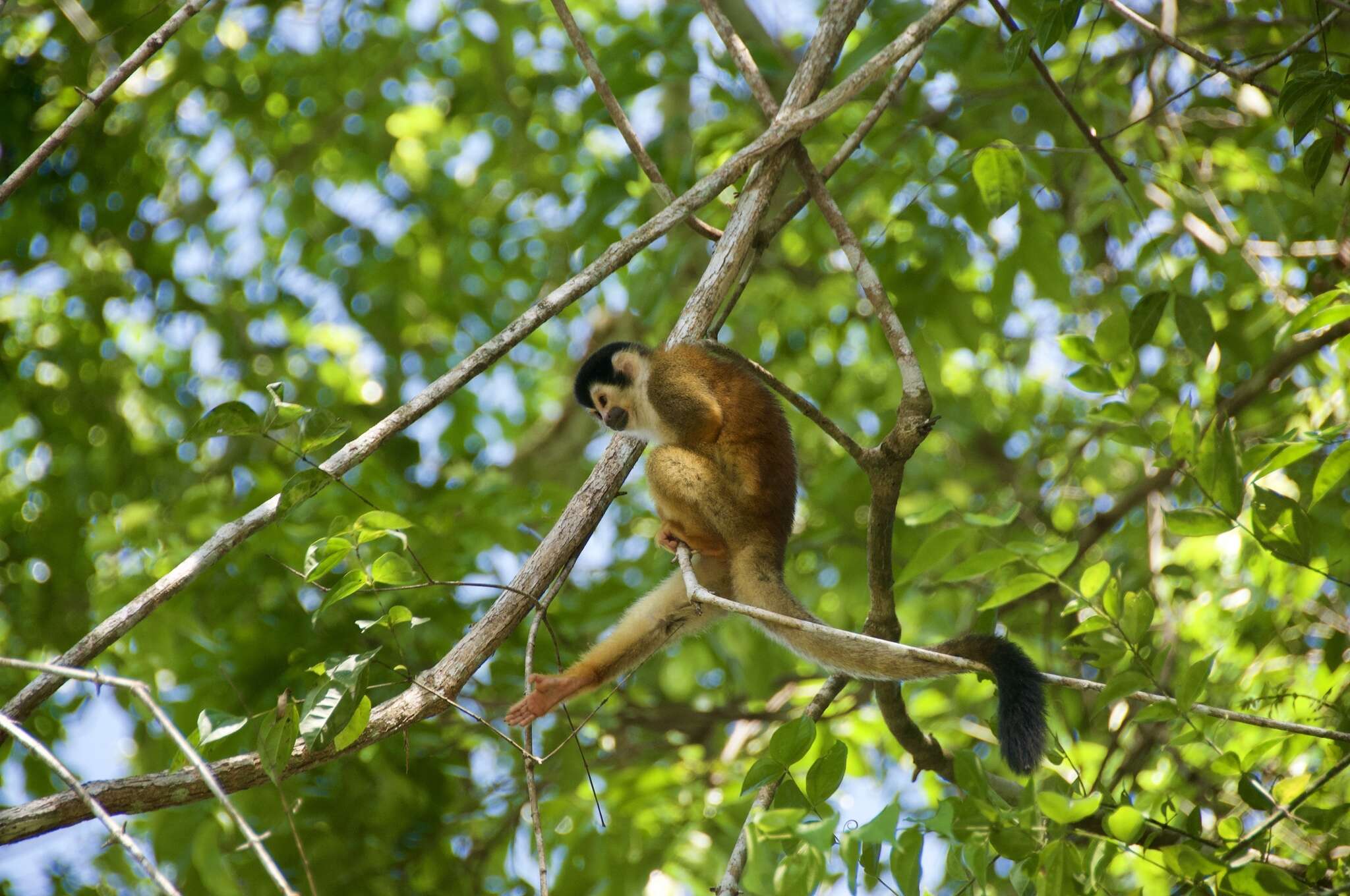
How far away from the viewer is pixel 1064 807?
1.83 meters

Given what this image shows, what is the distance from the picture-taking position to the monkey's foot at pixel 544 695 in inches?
128

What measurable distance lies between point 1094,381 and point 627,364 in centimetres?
192

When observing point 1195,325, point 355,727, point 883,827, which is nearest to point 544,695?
point 355,727

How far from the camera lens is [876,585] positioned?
9.65 ft

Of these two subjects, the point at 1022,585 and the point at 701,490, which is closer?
the point at 1022,585

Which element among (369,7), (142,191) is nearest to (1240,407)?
(369,7)

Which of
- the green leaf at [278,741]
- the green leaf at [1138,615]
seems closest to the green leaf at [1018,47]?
the green leaf at [1138,615]

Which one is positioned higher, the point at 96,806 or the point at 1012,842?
the point at 96,806

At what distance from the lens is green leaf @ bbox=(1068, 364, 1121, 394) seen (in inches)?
110

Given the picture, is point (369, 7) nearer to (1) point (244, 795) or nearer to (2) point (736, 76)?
(2) point (736, 76)

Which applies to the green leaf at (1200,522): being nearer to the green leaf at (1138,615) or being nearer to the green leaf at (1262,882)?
the green leaf at (1138,615)

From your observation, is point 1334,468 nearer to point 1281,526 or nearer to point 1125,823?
point 1281,526

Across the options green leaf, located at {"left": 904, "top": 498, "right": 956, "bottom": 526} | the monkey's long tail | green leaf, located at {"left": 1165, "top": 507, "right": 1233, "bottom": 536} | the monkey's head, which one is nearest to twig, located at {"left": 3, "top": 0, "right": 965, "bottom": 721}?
the monkey's head

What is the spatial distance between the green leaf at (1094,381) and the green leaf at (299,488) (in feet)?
6.24
